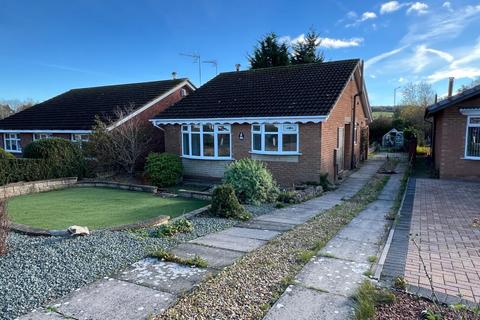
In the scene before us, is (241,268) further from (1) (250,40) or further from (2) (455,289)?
(1) (250,40)

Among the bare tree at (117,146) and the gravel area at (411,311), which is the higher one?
the bare tree at (117,146)

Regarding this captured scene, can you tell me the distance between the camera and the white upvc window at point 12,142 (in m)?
23.7

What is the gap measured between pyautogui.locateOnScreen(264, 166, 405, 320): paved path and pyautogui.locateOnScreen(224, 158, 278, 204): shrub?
3472 mm

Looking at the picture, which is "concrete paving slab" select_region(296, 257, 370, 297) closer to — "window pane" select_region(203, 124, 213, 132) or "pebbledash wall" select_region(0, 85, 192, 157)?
"window pane" select_region(203, 124, 213, 132)

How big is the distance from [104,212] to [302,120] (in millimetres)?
8261

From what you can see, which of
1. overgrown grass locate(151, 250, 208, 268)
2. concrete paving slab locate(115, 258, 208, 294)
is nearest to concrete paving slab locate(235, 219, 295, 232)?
overgrown grass locate(151, 250, 208, 268)

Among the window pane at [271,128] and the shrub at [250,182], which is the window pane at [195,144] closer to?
the window pane at [271,128]

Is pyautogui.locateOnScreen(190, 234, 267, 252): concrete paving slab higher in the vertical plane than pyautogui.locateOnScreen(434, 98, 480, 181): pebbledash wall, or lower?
lower

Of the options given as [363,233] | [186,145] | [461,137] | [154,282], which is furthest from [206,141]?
[154,282]

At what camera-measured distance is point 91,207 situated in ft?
32.5

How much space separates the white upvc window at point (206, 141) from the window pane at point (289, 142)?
2.82 metres

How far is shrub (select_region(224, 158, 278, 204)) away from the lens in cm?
1027

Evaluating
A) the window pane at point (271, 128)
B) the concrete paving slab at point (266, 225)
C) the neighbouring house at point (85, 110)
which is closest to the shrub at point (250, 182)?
the concrete paving slab at point (266, 225)

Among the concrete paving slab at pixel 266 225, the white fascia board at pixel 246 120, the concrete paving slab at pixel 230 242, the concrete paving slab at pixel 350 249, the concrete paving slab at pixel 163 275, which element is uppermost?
the white fascia board at pixel 246 120
